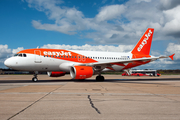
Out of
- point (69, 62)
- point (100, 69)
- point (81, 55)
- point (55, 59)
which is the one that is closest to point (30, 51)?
point (55, 59)

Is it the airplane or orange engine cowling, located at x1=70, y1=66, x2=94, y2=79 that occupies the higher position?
the airplane

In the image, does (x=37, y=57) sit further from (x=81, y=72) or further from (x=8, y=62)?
(x=81, y=72)

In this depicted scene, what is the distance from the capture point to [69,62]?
66.5ft

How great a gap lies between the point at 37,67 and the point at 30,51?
208 centimetres

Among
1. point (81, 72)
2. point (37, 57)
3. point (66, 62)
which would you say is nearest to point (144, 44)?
point (81, 72)

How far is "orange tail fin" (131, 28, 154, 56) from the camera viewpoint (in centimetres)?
2566

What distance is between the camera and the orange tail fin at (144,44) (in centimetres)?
2566

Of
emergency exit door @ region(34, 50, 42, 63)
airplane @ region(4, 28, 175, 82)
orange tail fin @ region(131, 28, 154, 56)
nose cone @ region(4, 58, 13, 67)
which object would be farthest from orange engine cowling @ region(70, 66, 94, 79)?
orange tail fin @ region(131, 28, 154, 56)

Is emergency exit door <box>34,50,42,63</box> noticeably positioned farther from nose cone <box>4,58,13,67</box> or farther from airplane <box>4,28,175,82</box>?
nose cone <box>4,58,13,67</box>

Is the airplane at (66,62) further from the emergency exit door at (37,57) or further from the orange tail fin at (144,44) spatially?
the orange tail fin at (144,44)

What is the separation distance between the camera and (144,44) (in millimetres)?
25875

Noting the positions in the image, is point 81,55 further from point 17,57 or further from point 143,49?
point 143,49

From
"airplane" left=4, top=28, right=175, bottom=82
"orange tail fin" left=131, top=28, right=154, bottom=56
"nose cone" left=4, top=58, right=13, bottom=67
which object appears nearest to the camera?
"nose cone" left=4, top=58, right=13, bottom=67

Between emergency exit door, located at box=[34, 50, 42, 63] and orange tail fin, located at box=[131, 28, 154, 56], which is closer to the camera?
emergency exit door, located at box=[34, 50, 42, 63]
